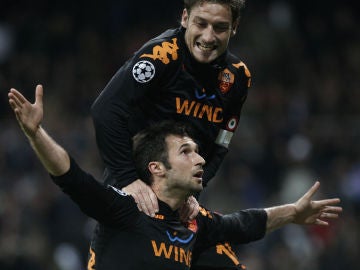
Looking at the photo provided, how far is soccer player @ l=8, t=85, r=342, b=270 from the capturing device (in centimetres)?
400

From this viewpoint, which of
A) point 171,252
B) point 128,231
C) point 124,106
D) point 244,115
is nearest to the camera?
point 128,231

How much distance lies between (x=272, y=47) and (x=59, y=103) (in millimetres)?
3088

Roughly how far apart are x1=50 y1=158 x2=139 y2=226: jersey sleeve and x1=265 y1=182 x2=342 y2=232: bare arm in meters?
1.10

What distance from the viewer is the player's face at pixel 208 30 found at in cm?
454

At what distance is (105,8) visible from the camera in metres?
12.7

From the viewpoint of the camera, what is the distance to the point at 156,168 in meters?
4.55

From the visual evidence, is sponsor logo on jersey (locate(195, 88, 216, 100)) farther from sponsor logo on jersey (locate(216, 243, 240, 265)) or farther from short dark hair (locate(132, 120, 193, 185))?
sponsor logo on jersey (locate(216, 243, 240, 265))

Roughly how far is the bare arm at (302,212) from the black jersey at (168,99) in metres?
0.47

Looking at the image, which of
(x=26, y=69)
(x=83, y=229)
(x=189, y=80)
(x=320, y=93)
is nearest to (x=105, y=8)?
(x=26, y=69)

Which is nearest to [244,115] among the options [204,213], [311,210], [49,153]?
[311,210]

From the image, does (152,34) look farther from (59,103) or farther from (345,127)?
(345,127)

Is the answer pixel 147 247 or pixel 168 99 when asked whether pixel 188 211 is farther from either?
pixel 168 99

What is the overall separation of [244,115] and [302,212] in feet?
17.8

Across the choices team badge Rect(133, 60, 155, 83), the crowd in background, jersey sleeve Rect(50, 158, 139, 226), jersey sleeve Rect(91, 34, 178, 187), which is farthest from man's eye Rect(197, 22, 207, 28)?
the crowd in background
